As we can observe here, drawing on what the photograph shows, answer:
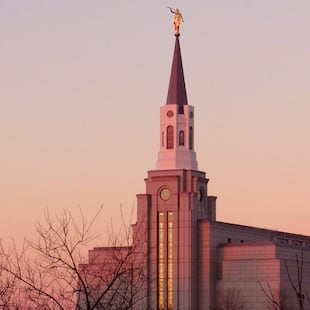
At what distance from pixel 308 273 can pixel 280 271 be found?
978 centimetres

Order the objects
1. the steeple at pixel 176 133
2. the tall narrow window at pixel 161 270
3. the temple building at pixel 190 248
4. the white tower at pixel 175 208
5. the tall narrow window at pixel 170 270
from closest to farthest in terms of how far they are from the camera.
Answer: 1. the temple building at pixel 190 248
2. the white tower at pixel 175 208
3. the tall narrow window at pixel 170 270
4. the tall narrow window at pixel 161 270
5. the steeple at pixel 176 133

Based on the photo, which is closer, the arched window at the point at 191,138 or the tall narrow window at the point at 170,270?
the tall narrow window at the point at 170,270

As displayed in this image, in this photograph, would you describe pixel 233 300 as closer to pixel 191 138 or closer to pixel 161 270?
pixel 161 270

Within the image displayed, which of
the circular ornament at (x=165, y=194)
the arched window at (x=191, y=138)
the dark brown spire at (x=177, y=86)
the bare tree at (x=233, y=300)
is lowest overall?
the bare tree at (x=233, y=300)

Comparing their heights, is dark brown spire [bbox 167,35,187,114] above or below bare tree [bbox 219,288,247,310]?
above

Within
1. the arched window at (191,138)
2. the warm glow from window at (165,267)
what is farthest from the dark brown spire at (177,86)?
the warm glow from window at (165,267)

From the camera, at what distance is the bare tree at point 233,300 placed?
477 ft

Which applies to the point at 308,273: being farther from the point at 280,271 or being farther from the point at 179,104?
the point at 179,104

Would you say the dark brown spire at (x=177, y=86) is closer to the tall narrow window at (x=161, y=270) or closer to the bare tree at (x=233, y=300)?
the tall narrow window at (x=161, y=270)

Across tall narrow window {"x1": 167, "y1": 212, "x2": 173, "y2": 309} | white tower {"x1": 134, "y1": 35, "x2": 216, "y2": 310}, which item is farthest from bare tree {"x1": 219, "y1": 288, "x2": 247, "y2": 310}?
tall narrow window {"x1": 167, "y1": 212, "x2": 173, "y2": 309}

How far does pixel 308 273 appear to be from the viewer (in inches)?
6102

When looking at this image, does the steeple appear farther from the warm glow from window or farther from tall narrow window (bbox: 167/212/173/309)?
tall narrow window (bbox: 167/212/173/309)

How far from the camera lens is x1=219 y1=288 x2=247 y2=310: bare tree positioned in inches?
5723

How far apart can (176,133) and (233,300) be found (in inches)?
918
